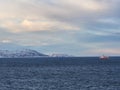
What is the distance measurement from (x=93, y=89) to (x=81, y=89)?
2701 mm

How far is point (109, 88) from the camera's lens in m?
91.4

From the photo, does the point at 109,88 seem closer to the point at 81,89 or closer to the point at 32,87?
the point at 81,89

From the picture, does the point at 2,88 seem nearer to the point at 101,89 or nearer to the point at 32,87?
the point at 32,87

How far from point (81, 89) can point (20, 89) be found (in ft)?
45.6

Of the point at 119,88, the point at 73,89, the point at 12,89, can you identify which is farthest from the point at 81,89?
the point at 12,89

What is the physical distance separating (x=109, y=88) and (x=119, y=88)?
91.7 inches

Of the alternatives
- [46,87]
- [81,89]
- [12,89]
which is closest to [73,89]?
[81,89]

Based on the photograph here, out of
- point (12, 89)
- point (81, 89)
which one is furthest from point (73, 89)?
point (12, 89)

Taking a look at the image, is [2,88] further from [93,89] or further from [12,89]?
[93,89]

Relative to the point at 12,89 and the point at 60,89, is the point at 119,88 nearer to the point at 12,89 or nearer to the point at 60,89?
the point at 60,89

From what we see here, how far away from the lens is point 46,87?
93562 mm

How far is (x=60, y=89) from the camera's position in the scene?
8900cm

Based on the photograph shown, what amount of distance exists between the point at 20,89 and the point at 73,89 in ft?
39.7

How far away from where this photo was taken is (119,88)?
90.6 meters
